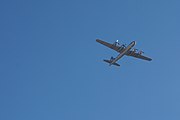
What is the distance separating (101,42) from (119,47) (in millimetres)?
6441

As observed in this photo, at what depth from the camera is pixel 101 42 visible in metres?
200

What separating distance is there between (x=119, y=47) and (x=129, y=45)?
4.96m

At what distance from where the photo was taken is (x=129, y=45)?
19600cm

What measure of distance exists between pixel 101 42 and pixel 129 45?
10181mm

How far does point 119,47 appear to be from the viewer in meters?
200
